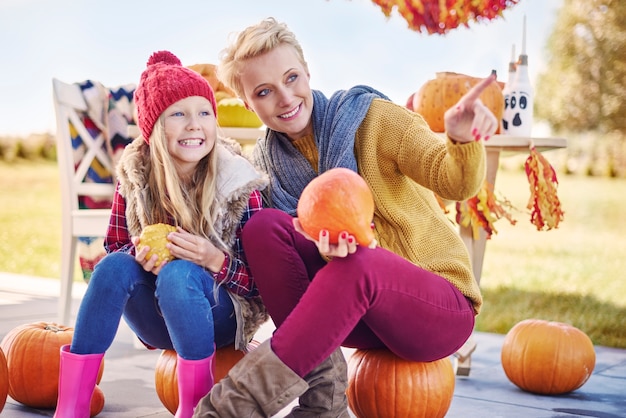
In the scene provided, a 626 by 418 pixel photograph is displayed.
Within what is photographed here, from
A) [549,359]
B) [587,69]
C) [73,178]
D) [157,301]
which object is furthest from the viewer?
[587,69]

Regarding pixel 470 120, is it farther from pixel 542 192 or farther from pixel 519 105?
pixel 519 105

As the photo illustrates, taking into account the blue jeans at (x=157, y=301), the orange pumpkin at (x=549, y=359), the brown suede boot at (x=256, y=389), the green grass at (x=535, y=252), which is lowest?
the green grass at (x=535, y=252)

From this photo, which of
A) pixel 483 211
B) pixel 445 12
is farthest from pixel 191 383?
pixel 445 12

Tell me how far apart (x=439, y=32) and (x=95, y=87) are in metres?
1.54

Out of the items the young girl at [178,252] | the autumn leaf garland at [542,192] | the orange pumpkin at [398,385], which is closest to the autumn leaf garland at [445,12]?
the autumn leaf garland at [542,192]

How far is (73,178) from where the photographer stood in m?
3.04

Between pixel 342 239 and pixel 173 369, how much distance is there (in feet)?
2.34

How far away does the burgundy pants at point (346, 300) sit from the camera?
1.43 metres

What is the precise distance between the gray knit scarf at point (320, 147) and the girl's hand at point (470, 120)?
1.08ft

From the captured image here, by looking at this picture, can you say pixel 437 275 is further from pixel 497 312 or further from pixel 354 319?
pixel 497 312

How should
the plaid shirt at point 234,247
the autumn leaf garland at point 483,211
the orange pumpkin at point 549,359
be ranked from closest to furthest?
the plaid shirt at point 234,247, the orange pumpkin at point 549,359, the autumn leaf garland at point 483,211

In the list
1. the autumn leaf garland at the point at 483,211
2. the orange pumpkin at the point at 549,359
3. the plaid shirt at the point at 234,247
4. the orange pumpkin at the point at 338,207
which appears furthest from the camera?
the autumn leaf garland at the point at 483,211

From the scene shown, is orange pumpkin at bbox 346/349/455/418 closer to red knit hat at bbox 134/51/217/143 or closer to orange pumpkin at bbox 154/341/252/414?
orange pumpkin at bbox 154/341/252/414

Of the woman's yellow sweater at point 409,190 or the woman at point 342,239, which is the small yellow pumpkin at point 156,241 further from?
the woman's yellow sweater at point 409,190
